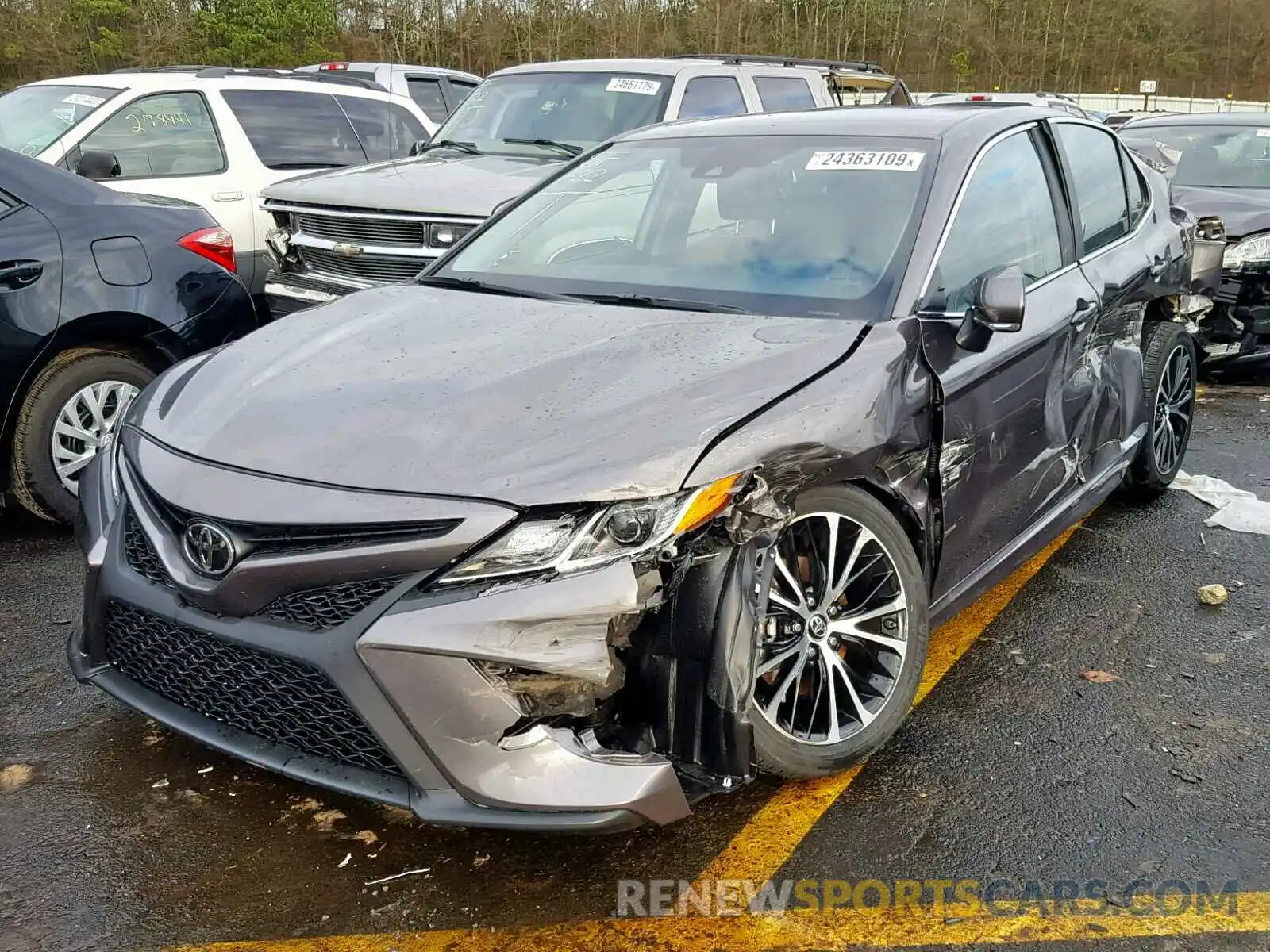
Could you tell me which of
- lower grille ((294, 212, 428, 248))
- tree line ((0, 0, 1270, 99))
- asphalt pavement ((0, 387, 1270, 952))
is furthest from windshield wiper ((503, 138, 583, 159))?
tree line ((0, 0, 1270, 99))

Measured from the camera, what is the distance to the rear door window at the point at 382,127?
8914 millimetres

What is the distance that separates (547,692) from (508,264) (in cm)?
192

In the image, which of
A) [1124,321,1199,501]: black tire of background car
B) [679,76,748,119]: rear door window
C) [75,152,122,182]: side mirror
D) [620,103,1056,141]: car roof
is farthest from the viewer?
[679,76,748,119]: rear door window

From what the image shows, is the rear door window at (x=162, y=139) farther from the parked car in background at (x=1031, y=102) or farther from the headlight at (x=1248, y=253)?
the headlight at (x=1248, y=253)

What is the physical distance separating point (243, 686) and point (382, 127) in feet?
24.3

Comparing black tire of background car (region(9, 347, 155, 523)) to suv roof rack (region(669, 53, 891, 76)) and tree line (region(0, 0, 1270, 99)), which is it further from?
tree line (region(0, 0, 1270, 99))

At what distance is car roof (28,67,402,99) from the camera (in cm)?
754

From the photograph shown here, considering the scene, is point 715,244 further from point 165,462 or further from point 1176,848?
point 1176,848

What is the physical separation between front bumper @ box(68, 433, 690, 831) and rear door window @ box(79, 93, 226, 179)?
18.3 feet

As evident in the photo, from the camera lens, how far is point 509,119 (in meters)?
7.83

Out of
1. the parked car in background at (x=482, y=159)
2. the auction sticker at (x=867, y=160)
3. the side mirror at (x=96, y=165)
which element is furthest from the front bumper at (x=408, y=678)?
the side mirror at (x=96, y=165)

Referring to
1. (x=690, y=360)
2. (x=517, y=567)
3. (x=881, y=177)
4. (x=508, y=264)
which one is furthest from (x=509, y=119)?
(x=517, y=567)

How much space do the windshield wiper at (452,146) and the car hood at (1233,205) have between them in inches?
185

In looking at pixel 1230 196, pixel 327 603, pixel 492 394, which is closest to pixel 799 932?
pixel 327 603
